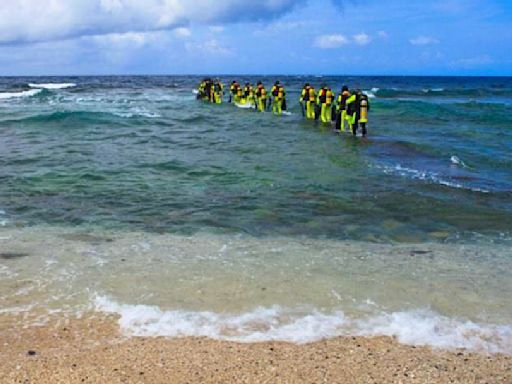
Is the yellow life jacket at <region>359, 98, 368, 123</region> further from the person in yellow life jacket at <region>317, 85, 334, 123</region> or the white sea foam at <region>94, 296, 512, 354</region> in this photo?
the white sea foam at <region>94, 296, 512, 354</region>

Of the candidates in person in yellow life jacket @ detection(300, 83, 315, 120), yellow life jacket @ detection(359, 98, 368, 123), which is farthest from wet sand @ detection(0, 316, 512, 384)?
person in yellow life jacket @ detection(300, 83, 315, 120)

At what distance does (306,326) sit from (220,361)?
1007 millimetres

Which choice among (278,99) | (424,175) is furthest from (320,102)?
(424,175)

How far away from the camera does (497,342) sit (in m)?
4.64

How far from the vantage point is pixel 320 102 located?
2502cm

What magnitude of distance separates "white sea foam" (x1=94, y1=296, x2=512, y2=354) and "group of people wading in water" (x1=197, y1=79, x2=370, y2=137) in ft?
51.2

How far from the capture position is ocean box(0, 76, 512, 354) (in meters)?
5.12

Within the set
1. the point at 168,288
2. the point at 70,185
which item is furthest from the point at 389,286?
the point at 70,185

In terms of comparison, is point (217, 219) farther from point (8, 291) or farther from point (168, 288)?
point (8, 291)

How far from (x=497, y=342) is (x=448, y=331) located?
0.39 metres

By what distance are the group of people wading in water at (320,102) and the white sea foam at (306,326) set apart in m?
15.6

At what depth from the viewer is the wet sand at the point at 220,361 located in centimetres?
394

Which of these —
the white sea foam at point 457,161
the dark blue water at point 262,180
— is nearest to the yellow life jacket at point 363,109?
the dark blue water at point 262,180

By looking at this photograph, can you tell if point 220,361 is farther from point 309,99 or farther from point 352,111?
point 309,99
